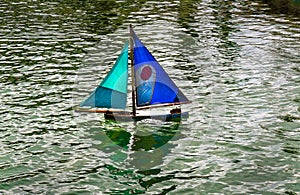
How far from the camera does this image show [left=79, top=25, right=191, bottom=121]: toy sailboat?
27875 mm

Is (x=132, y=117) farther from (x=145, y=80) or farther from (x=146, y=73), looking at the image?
(x=146, y=73)

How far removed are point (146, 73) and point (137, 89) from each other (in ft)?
3.35

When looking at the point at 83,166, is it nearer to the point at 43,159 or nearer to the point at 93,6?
the point at 43,159

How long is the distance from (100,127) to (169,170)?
6174 millimetres

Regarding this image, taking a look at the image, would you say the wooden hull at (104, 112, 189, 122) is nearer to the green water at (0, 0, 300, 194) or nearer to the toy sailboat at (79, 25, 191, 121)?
the toy sailboat at (79, 25, 191, 121)

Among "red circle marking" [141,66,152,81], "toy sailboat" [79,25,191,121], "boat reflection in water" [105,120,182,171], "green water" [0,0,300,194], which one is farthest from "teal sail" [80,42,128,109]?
"boat reflection in water" [105,120,182,171]

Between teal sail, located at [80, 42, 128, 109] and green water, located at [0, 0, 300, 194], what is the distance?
4.19 ft

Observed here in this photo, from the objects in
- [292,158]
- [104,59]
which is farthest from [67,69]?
[292,158]

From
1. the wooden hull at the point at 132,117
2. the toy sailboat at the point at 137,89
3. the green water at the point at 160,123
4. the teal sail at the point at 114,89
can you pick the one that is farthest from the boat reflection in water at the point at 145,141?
the teal sail at the point at 114,89

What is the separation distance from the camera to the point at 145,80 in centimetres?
2809

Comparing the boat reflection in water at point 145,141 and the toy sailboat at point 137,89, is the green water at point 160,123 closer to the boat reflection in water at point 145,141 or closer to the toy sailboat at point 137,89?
the boat reflection in water at point 145,141

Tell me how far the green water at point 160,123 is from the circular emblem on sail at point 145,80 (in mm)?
1858

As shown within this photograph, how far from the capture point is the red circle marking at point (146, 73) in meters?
28.1

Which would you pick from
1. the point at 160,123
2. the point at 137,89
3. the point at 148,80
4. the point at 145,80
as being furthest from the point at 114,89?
the point at 160,123
